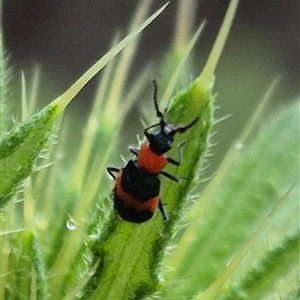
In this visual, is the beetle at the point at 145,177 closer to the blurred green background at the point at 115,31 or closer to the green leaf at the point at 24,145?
the green leaf at the point at 24,145

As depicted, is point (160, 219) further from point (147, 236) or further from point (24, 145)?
point (24, 145)

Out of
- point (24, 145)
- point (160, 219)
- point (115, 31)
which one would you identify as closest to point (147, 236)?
point (160, 219)

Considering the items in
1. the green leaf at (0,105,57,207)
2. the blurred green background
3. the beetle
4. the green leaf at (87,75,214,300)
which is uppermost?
the blurred green background

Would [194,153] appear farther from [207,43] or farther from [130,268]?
[207,43]

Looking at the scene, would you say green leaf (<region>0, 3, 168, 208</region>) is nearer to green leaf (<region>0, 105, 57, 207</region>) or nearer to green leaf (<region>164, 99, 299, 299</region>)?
green leaf (<region>0, 105, 57, 207</region>)

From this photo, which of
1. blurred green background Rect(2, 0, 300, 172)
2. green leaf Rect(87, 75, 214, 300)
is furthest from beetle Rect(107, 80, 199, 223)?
blurred green background Rect(2, 0, 300, 172)

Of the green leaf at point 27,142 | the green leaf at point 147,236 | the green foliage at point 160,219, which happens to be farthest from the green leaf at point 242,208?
the green leaf at point 27,142

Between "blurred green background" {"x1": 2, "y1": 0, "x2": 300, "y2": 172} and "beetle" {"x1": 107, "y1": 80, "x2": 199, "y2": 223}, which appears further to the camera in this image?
"blurred green background" {"x1": 2, "y1": 0, "x2": 300, "y2": 172}

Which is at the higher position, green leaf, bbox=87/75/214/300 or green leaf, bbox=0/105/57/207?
green leaf, bbox=0/105/57/207

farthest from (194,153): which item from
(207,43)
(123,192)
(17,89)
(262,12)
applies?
(262,12)

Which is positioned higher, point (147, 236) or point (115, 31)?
point (115, 31)

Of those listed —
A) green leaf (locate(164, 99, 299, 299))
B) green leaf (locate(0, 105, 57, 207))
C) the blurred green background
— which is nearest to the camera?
green leaf (locate(0, 105, 57, 207))
